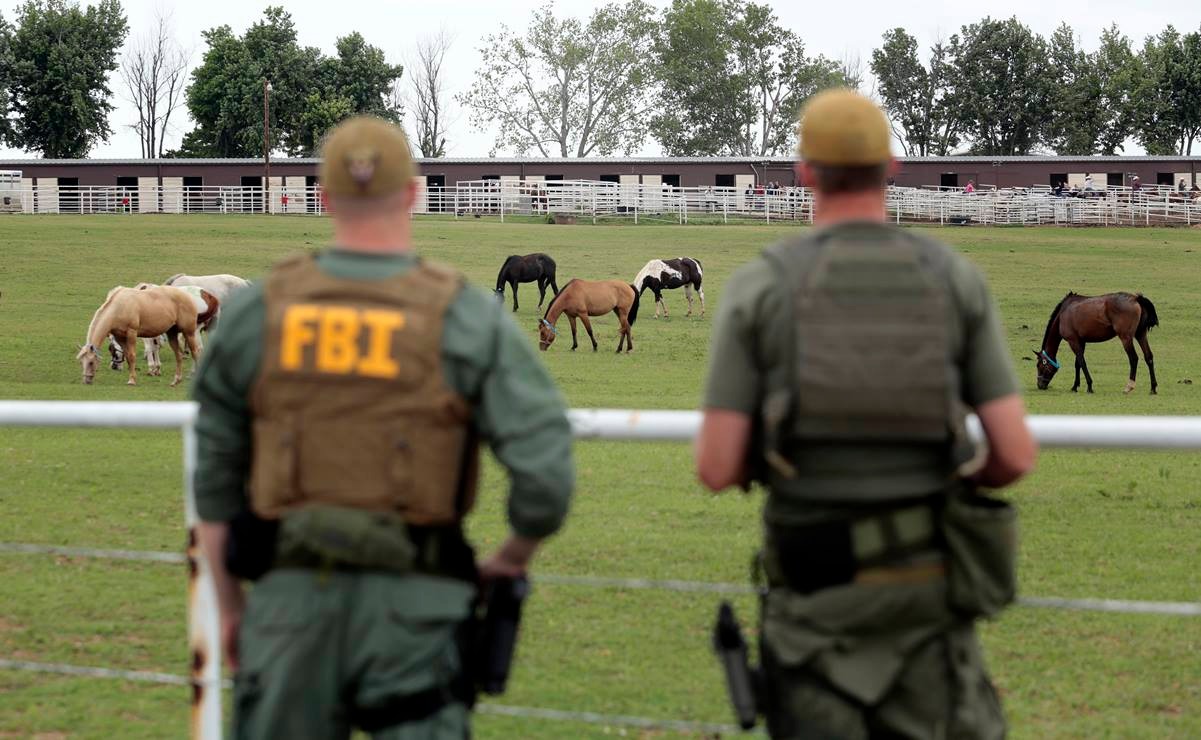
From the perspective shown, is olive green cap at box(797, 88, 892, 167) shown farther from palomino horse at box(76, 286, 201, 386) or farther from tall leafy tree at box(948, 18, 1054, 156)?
tall leafy tree at box(948, 18, 1054, 156)

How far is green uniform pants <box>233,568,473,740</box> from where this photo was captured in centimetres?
278

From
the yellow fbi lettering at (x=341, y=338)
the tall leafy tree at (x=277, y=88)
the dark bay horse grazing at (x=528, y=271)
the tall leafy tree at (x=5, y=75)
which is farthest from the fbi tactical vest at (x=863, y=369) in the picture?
the tall leafy tree at (x=5, y=75)

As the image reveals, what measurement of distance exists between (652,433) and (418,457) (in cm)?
60

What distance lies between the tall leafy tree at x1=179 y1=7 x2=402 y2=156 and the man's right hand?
71.5 m

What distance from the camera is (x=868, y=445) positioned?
2.79 metres

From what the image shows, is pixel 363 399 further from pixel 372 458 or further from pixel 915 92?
Answer: pixel 915 92

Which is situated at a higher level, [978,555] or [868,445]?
[868,445]

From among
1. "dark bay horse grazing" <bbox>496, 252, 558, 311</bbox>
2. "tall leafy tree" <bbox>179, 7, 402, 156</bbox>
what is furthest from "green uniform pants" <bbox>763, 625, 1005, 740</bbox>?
"tall leafy tree" <bbox>179, 7, 402, 156</bbox>

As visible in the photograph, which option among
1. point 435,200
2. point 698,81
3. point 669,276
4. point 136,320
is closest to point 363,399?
point 136,320

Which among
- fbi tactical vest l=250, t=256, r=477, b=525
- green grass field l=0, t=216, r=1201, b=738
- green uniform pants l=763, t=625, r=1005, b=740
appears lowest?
green grass field l=0, t=216, r=1201, b=738

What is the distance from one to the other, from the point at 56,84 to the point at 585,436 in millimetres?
77180

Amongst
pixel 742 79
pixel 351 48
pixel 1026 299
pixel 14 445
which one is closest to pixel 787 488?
pixel 14 445

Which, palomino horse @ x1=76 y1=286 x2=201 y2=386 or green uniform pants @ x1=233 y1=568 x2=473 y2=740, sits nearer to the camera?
green uniform pants @ x1=233 y1=568 x2=473 y2=740

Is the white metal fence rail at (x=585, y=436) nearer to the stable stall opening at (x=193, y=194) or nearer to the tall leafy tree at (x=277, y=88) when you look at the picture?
the stable stall opening at (x=193, y=194)
